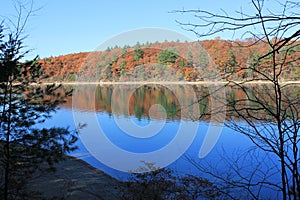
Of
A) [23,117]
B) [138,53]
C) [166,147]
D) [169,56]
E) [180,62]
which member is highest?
[138,53]

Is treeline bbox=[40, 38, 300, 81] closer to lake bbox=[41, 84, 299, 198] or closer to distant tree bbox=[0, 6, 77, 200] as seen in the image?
distant tree bbox=[0, 6, 77, 200]

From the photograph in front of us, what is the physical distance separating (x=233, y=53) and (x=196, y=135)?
30.3 ft

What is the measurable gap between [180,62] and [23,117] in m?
3.27

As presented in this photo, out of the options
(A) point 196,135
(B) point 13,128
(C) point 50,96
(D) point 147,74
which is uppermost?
(D) point 147,74

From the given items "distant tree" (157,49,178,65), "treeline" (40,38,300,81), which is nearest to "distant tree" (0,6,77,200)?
"treeline" (40,38,300,81)

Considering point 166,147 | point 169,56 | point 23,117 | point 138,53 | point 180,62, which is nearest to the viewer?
point 23,117

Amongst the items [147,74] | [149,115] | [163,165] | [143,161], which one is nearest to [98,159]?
[143,161]

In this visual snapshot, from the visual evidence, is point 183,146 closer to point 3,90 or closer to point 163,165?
point 163,165

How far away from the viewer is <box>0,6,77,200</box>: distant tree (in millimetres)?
3297

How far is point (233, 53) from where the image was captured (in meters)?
1.69

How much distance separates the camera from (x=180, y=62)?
18.4 feet

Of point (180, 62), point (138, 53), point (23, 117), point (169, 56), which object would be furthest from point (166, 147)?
point (138, 53)

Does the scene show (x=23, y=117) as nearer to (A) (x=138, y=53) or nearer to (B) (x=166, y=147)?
(B) (x=166, y=147)

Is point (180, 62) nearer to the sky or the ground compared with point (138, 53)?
nearer to the ground
